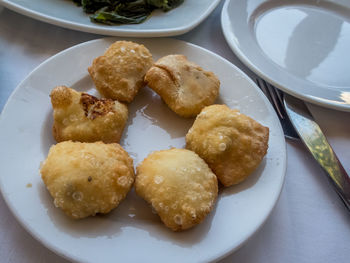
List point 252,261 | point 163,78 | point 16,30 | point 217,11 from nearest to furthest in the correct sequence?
point 252,261 → point 163,78 → point 16,30 → point 217,11

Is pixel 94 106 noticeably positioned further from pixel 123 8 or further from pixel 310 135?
pixel 310 135

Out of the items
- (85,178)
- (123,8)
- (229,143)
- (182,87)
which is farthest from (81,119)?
(123,8)

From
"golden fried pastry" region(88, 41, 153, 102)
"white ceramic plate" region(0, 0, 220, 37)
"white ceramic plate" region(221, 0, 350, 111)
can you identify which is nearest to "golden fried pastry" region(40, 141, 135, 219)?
"golden fried pastry" region(88, 41, 153, 102)

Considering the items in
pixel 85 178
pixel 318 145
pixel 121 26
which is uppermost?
pixel 121 26

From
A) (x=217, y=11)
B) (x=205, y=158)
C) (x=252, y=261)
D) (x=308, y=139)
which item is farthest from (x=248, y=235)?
(x=217, y=11)

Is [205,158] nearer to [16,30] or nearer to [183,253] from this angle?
[183,253]
